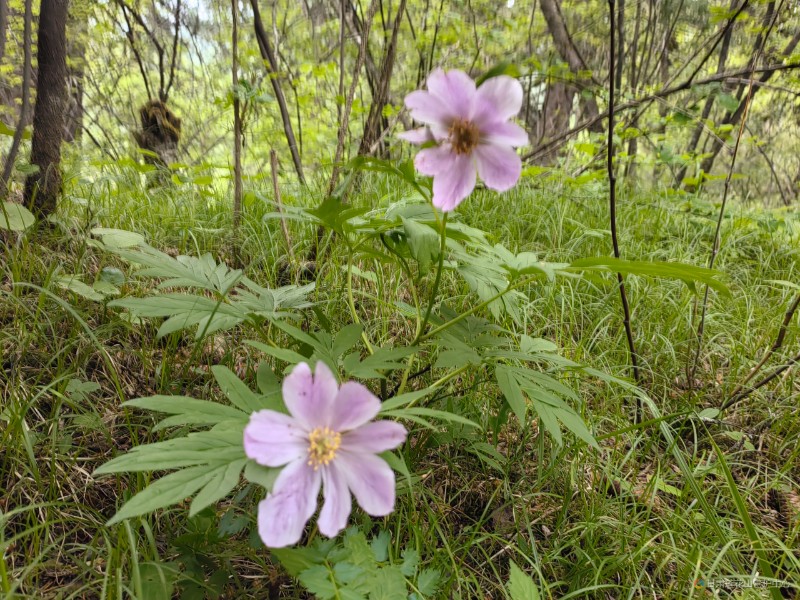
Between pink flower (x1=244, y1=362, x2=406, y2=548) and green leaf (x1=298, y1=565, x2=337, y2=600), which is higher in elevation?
pink flower (x1=244, y1=362, x2=406, y2=548)

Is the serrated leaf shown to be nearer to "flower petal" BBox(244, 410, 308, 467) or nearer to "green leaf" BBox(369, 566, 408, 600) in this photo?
"green leaf" BBox(369, 566, 408, 600)

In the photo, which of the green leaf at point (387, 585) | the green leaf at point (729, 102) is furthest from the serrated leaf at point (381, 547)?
the green leaf at point (729, 102)

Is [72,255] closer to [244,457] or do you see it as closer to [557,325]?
[244,457]

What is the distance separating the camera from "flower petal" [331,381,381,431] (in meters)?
0.71

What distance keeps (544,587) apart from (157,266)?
1.23 metres

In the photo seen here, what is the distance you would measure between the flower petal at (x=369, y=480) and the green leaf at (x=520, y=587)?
40 centimetres

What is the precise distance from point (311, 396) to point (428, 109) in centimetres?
54

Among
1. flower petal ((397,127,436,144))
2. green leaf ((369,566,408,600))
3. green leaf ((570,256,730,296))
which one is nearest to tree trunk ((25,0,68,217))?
flower petal ((397,127,436,144))

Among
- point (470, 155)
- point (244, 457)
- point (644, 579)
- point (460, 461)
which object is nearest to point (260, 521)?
point (244, 457)

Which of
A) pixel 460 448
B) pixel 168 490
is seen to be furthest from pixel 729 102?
pixel 168 490

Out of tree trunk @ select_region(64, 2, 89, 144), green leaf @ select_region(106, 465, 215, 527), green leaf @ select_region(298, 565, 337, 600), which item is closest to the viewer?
green leaf @ select_region(106, 465, 215, 527)

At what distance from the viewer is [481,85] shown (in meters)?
0.83

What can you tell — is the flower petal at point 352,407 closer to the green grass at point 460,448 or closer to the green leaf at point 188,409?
the green leaf at point 188,409

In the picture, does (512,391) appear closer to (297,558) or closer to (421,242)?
(421,242)
